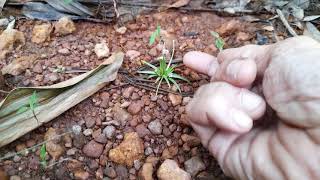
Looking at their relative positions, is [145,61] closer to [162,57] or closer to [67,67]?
[162,57]

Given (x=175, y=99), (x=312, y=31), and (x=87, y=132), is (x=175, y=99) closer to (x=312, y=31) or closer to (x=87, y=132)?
(x=87, y=132)

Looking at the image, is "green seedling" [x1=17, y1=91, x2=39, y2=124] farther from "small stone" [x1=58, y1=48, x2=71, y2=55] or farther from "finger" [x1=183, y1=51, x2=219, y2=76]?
"finger" [x1=183, y1=51, x2=219, y2=76]

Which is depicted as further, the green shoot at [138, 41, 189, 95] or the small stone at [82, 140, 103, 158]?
the green shoot at [138, 41, 189, 95]

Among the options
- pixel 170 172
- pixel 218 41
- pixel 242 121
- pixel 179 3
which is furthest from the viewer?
pixel 179 3

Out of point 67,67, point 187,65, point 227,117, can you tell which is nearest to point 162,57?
point 187,65

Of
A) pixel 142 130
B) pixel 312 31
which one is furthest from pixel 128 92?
pixel 312 31

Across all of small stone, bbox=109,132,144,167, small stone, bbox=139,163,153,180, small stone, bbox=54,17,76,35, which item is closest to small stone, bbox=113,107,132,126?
small stone, bbox=109,132,144,167
